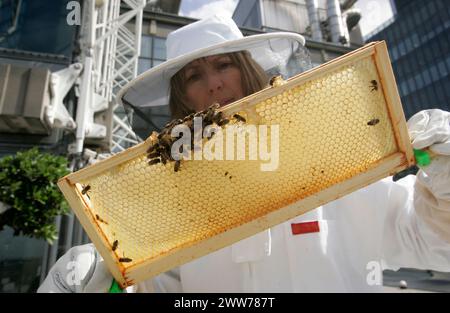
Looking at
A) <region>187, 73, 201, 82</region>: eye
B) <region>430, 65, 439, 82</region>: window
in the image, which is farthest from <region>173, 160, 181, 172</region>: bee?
<region>430, 65, 439, 82</region>: window

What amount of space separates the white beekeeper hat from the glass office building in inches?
1499

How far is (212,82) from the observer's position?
1.57 m

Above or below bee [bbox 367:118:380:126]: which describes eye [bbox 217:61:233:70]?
above

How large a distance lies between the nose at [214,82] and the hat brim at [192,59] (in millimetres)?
113

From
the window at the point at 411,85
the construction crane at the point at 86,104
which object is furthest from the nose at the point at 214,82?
the window at the point at 411,85

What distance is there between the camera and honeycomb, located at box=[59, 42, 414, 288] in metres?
0.98

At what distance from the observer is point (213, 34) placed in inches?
63.6

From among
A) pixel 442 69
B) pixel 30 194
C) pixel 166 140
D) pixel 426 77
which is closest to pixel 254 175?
pixel 166 140

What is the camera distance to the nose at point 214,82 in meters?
1.54

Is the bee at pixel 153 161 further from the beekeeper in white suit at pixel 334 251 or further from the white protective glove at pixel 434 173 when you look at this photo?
the white protective glove at pixel 434 173

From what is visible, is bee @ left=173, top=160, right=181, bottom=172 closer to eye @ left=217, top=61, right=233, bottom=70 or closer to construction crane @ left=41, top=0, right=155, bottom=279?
eye @ left=217, top=61, right=233, bottom=70
